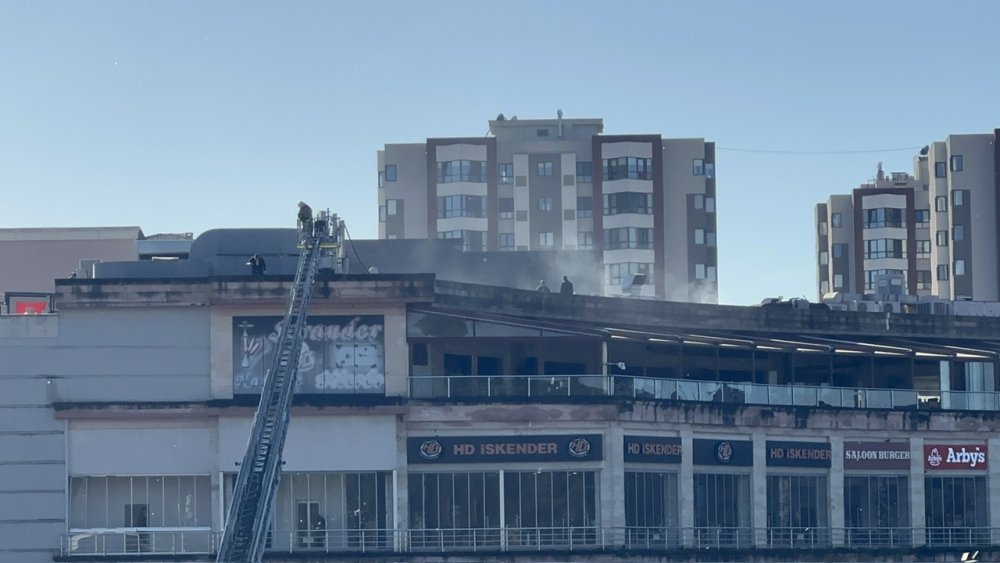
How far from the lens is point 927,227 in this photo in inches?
5989

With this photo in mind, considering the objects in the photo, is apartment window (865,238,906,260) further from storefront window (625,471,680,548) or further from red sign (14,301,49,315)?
red sign (14,301,49,315)

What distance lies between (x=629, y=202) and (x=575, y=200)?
5072 mm

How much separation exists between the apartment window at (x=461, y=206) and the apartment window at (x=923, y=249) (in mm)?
38227

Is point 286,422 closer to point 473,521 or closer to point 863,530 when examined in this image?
point 473,521

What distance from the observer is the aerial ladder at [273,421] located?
57094 millimetres

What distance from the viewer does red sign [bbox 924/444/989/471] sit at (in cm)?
7812

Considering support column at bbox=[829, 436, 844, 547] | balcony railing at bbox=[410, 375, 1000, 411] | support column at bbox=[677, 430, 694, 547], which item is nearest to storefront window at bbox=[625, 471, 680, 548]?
support column at bbox=[677, 430, 694, 547]

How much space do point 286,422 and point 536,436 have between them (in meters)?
13.1

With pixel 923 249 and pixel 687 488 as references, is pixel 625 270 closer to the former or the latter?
pixel 923 249

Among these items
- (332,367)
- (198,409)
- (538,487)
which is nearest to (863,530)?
(538,487)

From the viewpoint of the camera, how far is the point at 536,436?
7169cm

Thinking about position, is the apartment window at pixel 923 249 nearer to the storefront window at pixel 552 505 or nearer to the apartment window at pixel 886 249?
the apartment window at pixel 886 249

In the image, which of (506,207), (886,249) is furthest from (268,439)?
(886,249)

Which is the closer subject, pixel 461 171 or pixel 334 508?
pixel 334 508
